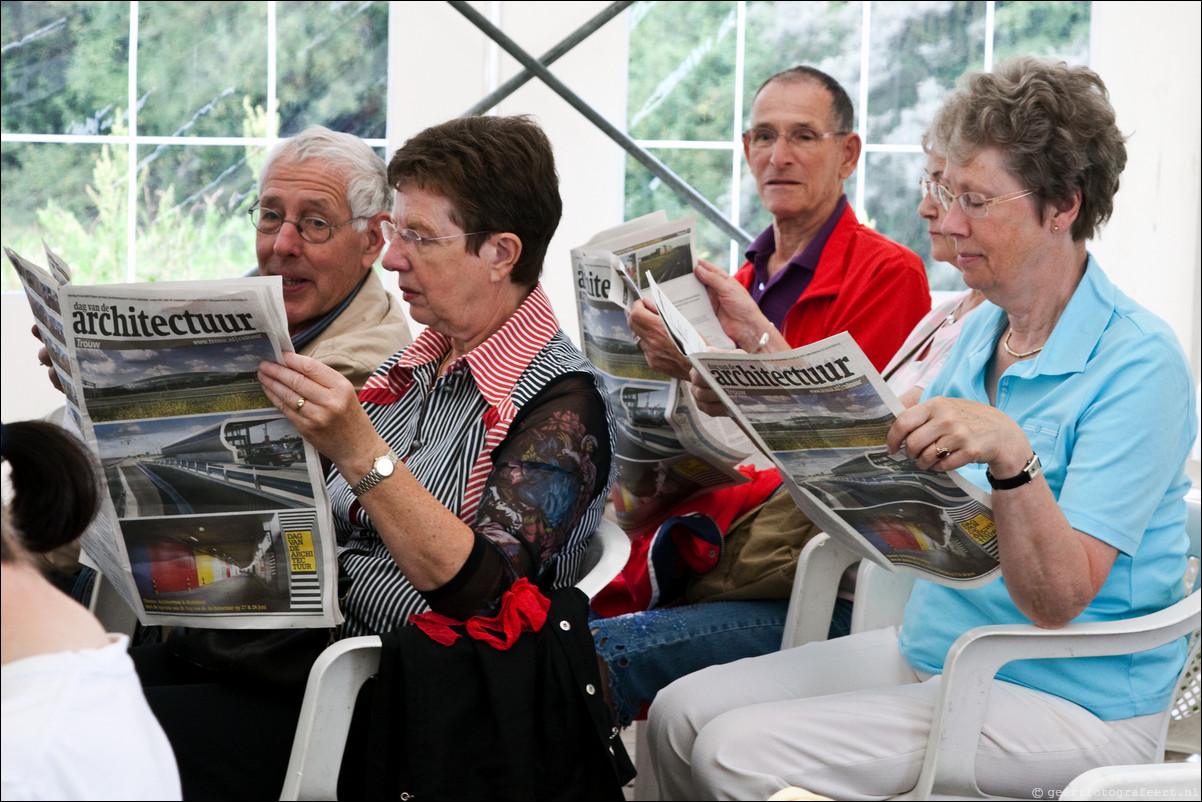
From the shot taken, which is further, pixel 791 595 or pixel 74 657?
pixel 791 595

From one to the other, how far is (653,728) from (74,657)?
44.3 inches

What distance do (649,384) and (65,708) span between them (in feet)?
4.91

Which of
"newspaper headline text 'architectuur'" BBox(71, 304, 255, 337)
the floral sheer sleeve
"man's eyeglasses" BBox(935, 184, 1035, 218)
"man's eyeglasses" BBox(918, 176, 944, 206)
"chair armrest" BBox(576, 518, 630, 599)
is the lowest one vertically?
"chair armrest" BBox(576, 518, 630, 599)

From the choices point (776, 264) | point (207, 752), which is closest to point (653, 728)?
point (207, 752)

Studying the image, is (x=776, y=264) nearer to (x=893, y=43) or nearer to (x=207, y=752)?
(x=207, y=752)

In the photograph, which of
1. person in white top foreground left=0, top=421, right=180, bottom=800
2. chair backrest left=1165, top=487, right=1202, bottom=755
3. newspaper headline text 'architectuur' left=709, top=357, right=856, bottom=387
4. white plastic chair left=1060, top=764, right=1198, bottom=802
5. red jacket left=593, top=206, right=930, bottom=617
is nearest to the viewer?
person in white top foreground left=0, top=421, right=180, bottom=800

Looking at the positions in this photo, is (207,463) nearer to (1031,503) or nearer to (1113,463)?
(1031,503)

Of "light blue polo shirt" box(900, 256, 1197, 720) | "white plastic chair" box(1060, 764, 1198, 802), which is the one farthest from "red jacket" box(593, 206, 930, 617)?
"white plastic chair" box(1060, 764, 1198, 802)

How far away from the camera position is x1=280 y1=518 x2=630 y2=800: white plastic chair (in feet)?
4.68

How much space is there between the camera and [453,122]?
1802 millimetres

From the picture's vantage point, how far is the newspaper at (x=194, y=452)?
4.37 feet

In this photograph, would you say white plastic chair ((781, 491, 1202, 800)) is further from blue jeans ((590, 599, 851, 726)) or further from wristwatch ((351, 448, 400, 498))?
wristwatch ((351, 448, 400, 498))

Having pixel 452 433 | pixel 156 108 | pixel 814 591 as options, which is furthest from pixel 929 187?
pixel 156 108

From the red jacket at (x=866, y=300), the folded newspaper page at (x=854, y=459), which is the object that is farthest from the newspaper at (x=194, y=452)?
the red jacket at (x=866, y=300)
